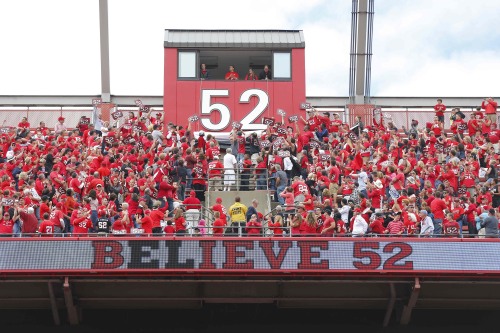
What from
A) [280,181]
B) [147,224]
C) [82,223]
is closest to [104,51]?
[280,181]

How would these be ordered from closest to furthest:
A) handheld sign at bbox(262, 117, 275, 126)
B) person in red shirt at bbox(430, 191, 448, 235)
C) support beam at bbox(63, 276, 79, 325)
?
support beam at bbox(63, 276, 79, 325), person in red shirt at bbox(430, 191, 448, 235), handheld sign at bbox(262, 117, 275, 126)

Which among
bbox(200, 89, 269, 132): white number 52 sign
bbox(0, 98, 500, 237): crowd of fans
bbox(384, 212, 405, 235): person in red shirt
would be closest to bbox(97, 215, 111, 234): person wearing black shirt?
bbox(0, 98, 500, 237): crowd of fans

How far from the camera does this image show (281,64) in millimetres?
34469

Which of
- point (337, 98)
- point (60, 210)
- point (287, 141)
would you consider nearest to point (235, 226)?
point (60, 210)

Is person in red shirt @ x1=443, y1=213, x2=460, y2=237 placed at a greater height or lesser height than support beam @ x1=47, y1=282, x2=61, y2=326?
greater

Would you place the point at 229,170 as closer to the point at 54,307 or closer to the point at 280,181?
the point at 280,181

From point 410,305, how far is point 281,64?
49.8 ft

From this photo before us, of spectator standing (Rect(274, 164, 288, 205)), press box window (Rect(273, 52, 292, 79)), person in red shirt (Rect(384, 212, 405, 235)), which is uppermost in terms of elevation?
press box window (Rect(273, 52, 292, 79))

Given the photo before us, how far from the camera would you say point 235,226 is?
21.6 meters

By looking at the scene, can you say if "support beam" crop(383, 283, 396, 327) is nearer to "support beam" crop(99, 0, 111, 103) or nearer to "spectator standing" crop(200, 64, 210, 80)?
"spectator standing" crop(200, 64, 210, 80)

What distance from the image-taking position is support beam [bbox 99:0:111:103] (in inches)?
1347

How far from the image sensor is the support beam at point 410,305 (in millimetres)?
20391

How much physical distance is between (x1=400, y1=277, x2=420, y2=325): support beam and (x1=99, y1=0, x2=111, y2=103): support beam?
17.1 meters

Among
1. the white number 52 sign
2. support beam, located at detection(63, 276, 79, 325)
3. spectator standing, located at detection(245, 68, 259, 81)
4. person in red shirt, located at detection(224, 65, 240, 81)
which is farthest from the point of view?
spectator standing, located at detection(245, 68, 259, 81)
